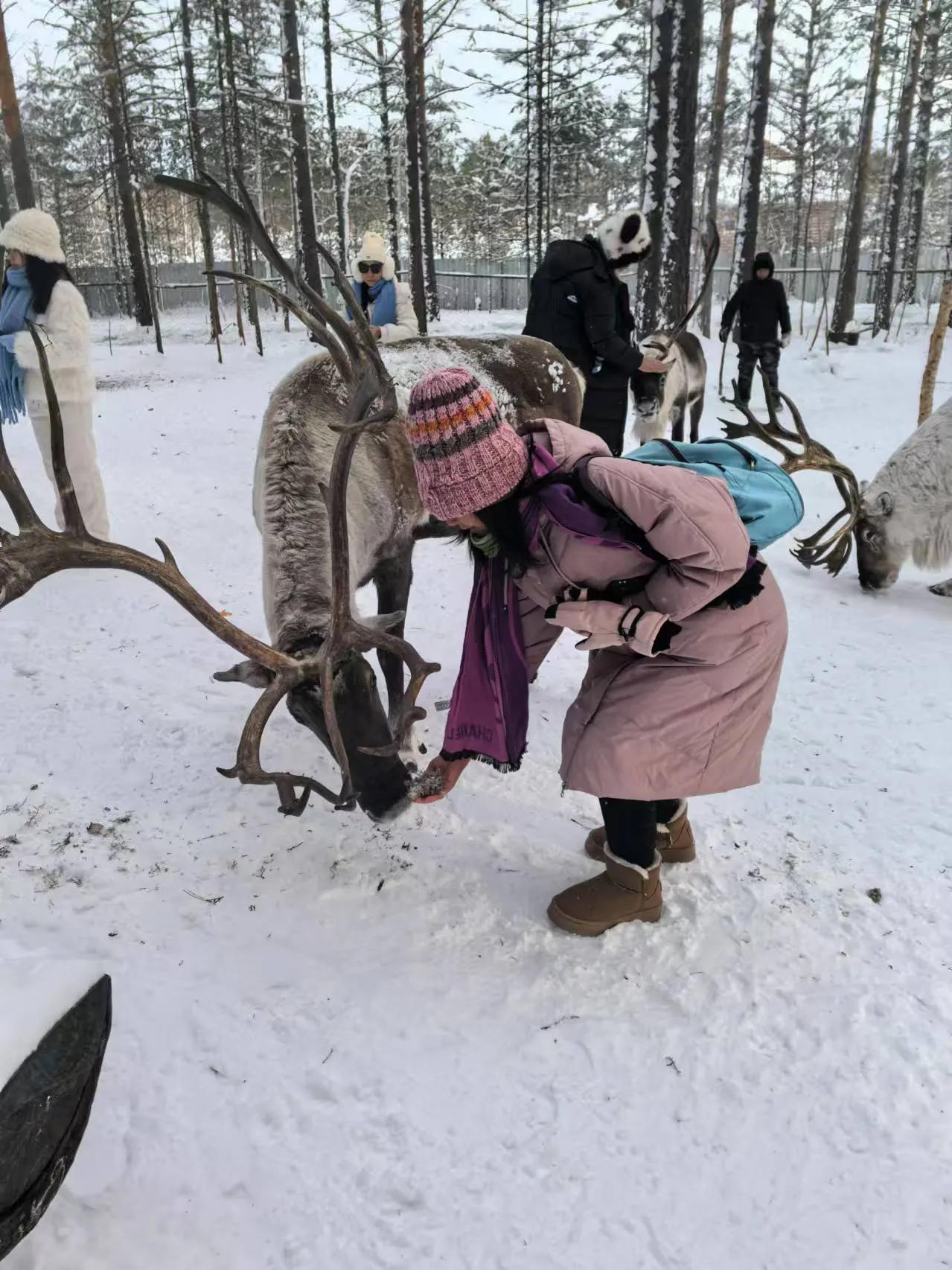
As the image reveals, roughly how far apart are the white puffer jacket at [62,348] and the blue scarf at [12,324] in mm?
56

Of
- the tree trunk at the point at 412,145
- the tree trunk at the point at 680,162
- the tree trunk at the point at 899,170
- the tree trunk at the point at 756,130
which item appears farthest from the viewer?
the tree trunk at the point at 899,170

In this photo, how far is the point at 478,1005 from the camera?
2.37 meters

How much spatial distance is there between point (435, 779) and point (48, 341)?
440cm

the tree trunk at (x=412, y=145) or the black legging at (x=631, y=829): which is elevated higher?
the tree trunk at (x=412, y=145)

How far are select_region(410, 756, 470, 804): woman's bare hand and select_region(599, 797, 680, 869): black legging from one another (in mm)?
A: 510

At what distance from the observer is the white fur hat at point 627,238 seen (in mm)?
5191

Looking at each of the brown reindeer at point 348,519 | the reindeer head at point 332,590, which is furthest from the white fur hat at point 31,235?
the reindeer head at point 332,590

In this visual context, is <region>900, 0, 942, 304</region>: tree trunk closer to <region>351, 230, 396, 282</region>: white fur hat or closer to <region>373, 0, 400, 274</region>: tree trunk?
<region>373, 0, 400, 274</region>: tree trunk

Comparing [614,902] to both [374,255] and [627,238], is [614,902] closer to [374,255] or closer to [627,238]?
[627,238]

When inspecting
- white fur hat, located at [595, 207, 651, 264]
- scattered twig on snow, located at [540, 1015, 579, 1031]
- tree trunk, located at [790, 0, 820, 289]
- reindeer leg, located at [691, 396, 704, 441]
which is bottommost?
scattered twig on snow, located at [540, 1015, 579, 1031]

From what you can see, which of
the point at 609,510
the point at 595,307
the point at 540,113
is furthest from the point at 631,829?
the point at 540,113

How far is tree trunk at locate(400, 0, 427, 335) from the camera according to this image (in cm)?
1544

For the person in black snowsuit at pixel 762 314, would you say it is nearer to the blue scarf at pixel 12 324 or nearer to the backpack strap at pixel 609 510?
the blue scarf at pixel 12 324

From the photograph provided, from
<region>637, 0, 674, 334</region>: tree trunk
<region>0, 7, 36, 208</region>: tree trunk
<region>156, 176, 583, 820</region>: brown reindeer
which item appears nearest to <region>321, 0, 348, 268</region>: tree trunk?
<region>0, 7, 36, 208</region>: tree trunk
